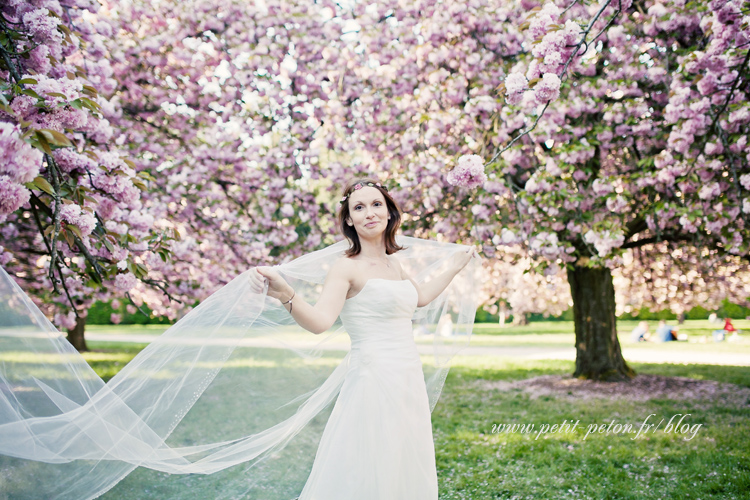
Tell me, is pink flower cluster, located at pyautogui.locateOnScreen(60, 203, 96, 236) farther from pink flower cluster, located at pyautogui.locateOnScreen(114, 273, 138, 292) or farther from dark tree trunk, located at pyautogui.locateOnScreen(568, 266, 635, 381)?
dark tree trunk, located at pyautogui.locateOnScreen(568, 266, 635, 381)

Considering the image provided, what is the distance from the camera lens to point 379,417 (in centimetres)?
229

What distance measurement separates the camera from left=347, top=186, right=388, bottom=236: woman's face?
2604 millimetres

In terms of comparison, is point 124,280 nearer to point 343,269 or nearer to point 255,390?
point 255,390

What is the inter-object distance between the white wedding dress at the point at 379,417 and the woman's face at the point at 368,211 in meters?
0.29

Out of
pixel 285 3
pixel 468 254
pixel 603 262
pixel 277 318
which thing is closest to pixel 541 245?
pixel 603 262

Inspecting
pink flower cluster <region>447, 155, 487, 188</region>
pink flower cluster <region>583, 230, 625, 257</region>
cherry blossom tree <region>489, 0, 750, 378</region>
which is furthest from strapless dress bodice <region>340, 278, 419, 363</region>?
pink flower cluster <region>583, 230, 625, 257</region>

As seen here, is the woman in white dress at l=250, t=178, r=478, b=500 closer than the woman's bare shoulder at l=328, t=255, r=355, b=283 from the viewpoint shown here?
Yes

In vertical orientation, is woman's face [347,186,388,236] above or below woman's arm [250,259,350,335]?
above

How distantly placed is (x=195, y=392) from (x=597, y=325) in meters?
7.03

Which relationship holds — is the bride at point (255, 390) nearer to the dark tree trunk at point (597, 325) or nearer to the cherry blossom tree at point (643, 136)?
the cherry blossom tree at point (643, 136)

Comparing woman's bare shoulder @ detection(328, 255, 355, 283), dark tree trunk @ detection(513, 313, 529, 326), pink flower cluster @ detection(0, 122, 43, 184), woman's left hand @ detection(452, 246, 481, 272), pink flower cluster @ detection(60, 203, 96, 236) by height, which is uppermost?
pink flower cluster @ detection(0, 122, 43, 184)

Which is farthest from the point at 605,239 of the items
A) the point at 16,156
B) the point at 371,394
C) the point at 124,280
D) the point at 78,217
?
the point at 16,156

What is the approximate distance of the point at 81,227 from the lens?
2.66 m

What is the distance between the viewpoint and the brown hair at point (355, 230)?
8.87 feet
